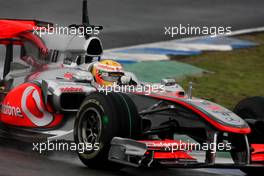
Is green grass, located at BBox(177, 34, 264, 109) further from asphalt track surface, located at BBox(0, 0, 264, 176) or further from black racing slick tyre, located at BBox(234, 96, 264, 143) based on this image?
black racing slick tyre, located at BBox(234, 96, 264, 143)

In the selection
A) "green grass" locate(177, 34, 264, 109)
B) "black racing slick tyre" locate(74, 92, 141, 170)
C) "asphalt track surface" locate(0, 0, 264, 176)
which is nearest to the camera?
"black racing slick tyre" locate(74, 92, 141, 170)

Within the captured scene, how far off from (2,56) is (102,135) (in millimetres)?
6825

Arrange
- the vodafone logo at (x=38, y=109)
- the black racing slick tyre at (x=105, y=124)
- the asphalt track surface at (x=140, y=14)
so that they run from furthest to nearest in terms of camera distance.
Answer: the asphalt track surface at (x=140, y=14) < the vodafone logo at (x=38, y=109) < the black racing slick tyre at (x=105, y=124)

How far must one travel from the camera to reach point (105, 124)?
24.9 ft

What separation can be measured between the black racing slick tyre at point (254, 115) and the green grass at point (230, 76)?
10.2ft

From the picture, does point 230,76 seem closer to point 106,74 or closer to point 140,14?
point 106,74

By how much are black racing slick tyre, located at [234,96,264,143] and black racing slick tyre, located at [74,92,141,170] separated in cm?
143

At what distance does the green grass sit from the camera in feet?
40.9

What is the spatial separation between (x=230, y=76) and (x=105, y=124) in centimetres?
656

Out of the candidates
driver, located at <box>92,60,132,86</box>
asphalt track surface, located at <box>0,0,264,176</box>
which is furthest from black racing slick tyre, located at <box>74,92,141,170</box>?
asphalt track surface, located at <box>0,0,264,176</box>

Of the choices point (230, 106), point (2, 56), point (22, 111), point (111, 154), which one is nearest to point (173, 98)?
point (111, 154)

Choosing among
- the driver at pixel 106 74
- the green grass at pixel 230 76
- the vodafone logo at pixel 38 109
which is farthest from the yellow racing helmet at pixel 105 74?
the green grass at pixel 230 76

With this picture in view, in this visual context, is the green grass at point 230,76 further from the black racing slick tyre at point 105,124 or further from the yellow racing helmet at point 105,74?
the black racing slick tyre at point 105,124

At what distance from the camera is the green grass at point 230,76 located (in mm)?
12477
